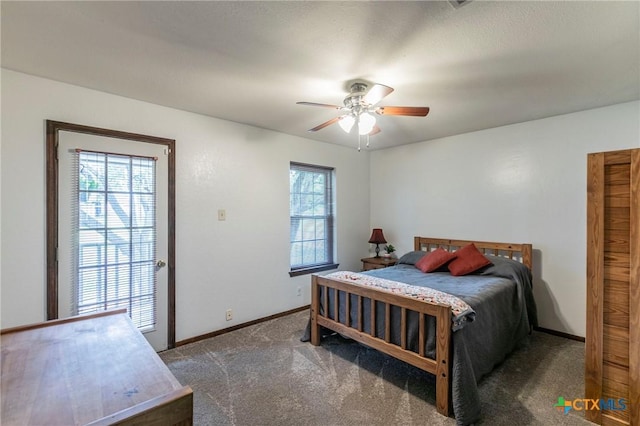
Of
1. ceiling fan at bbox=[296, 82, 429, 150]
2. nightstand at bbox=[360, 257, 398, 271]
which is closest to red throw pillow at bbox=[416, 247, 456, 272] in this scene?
nightstand at bbox=[360, 257, 398, 271]

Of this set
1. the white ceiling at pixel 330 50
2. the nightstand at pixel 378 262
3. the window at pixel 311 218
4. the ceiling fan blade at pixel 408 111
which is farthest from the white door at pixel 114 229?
the nightstand at pixel 378 262

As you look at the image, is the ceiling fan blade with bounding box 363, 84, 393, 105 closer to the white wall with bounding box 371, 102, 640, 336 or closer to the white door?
the white door

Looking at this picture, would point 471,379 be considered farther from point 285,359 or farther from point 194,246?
point 194,246

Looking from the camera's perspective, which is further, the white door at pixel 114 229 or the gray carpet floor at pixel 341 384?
the white door at pixel 114 229

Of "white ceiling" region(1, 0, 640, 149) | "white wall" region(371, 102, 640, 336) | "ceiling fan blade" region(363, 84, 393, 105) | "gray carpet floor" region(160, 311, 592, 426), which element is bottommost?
"gray carpet floor" region(160, 311, 592, 426)

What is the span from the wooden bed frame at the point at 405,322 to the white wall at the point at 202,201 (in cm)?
96

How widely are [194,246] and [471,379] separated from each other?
2.64 m

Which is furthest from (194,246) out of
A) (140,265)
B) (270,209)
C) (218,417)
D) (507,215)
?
(507,215)

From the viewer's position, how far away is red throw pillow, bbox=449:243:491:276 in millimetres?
3203

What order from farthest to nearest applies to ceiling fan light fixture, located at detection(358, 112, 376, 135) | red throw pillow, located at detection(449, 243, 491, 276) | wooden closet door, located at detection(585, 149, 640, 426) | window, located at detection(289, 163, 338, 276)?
window, located at detection(289, 163, 338, 276)
red throw pillow, located at detection(449, 243, 491, 276)
ceiling fan light fixture, located at detection(358, 112, 376, 135)
wooden closet door, located at detection(585, 149, 640, 426)

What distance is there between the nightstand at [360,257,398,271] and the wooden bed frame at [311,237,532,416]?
1187 millimetres

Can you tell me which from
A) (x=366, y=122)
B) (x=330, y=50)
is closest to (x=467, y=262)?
(x=366, y=122)

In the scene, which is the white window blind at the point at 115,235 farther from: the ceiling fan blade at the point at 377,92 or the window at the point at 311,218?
the ceiling fan blade at the point at 377,92

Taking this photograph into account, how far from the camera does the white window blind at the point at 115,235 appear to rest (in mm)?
2379
